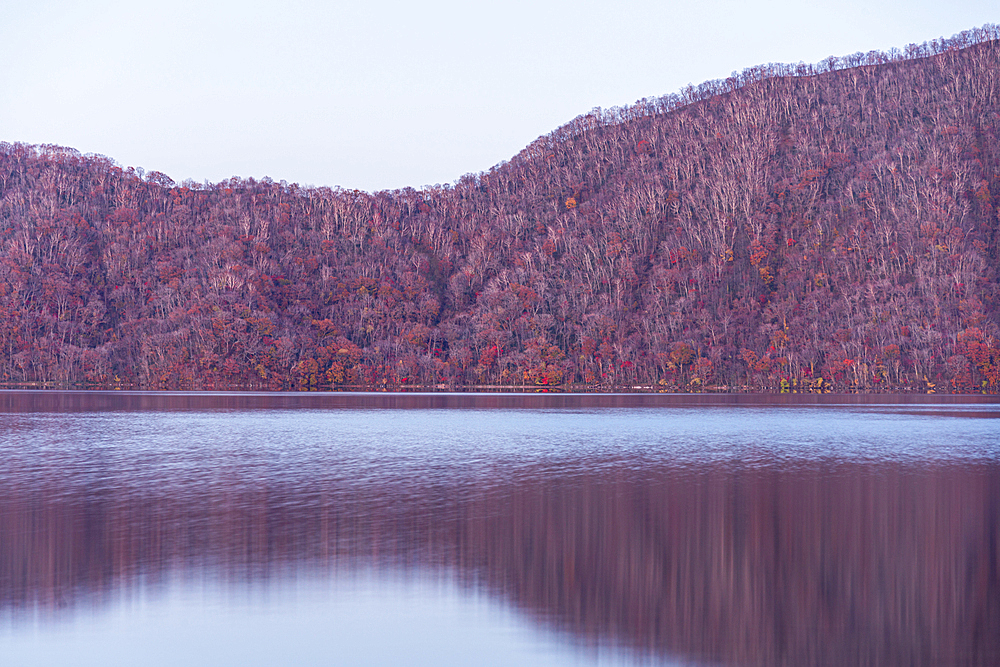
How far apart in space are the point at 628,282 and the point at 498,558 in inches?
6259

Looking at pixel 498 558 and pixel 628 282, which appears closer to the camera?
pixel 498 558

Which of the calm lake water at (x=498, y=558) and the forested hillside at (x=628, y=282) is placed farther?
the forested hillside at (x=628, y=282)

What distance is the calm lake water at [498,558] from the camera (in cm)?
1185

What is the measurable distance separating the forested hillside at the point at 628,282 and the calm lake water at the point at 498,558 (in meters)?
109

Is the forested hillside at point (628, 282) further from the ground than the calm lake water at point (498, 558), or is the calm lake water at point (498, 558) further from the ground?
the forested hillside at point (628, 282)

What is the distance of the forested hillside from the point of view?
142 meters

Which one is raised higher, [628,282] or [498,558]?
[628,282]

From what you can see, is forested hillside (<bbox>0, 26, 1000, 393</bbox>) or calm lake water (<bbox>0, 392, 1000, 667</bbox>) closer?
calm lake water (<bbox>0, 392, 1000, 667</bbox>)

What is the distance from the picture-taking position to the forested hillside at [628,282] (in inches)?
5576

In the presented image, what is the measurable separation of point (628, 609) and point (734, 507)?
10558 mm

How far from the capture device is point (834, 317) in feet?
479

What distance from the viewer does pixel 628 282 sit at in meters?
173

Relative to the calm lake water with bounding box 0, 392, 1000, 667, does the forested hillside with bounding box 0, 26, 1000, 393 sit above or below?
above

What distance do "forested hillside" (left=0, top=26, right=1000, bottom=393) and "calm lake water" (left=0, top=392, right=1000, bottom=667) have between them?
109220 millimetres
